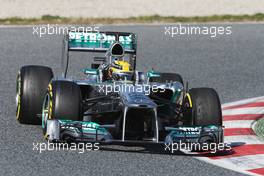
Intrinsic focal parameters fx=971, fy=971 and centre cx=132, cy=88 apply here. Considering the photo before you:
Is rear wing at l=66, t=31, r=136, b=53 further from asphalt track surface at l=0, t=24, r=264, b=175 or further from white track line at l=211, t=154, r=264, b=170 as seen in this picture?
white track line at l=211, t=154, r=264, b=170

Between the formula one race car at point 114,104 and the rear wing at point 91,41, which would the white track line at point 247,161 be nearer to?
the formula one race car at point 114,104

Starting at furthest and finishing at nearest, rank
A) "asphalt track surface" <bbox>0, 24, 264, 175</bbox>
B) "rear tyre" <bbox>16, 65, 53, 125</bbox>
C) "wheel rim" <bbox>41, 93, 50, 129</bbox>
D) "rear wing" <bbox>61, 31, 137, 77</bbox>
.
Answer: "rear wing" <bbox>61, 31, 137, 77</bbox>
"rear tyre" <bbox>16, 65, 53, 125</bbox>
"wheel rim" <bbox>41, 93, 50, 129</bbox>
"asphalt track surface" <bbox>0, 24, 264, 175</bbox>

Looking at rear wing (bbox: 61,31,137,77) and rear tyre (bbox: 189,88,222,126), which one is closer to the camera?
rear tyre (bbox: 189,88,222,126)

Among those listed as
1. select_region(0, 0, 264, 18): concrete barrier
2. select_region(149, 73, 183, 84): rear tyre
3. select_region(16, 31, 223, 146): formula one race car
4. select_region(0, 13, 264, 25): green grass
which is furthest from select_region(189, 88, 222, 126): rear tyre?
select_region(0, 0, 264, 18): concrete barrier

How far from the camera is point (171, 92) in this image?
11.7 metres

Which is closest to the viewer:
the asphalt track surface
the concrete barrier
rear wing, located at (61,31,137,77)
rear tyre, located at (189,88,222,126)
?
Result: the asphalt track surface

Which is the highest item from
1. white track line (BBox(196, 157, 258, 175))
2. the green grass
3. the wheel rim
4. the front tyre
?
the green grass

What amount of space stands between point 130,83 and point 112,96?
1.46 ft

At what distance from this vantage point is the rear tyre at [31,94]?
11.6 m

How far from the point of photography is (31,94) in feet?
38.2

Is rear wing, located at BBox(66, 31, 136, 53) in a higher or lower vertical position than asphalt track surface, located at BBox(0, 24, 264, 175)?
higher

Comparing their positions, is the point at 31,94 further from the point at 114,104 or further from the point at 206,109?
the point at 206,109

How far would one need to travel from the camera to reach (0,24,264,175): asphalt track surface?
32.2 ft

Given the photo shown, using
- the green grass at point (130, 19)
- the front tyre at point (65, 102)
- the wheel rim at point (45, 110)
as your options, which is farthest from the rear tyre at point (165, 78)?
the green grass at point (130, 19)
